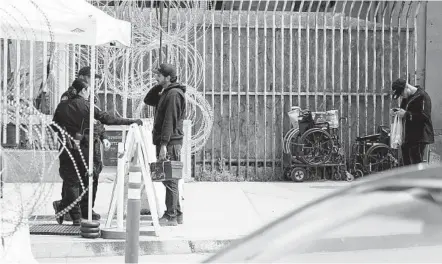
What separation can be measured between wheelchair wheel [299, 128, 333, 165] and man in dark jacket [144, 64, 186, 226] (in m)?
5.45

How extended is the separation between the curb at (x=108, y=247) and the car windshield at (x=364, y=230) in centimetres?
627

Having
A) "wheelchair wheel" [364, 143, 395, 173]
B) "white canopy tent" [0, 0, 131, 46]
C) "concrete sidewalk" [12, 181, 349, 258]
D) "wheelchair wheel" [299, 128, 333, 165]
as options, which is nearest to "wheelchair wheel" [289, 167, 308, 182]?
"concrete sidewalk" [12, 181, 349, 258]

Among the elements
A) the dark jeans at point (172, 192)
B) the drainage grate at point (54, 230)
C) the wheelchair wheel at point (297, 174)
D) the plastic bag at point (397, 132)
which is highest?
the plastic bag at point (397, 132)

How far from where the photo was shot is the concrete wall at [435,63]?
17031 millimetres

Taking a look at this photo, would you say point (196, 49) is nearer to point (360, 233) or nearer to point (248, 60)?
point (248, 60)

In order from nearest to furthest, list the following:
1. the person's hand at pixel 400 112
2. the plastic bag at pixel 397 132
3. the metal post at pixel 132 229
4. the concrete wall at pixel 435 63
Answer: the metal post at pixel 132 229 < the person's hand at pixel 400 112 < the plastic bag at pixel 397 132 < the concrete wall at pixel 435 63

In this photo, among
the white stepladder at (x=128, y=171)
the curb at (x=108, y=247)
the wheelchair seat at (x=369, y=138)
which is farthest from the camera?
the wheelchair seat at (x=369, y=138)

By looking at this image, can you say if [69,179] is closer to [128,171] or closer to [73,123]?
[73,123]

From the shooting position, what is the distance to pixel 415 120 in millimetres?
12984

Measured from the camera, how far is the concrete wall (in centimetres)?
1703

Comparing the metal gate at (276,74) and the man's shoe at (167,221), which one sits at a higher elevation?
Answer: the metal gate at (276,74)

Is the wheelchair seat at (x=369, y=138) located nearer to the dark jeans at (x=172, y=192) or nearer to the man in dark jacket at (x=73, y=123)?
the dark jeans at (x=172, y=192)

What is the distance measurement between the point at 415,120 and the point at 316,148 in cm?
311

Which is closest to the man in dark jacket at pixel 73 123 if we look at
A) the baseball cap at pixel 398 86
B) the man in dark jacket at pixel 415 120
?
the baseball cap at pixel 398 86
